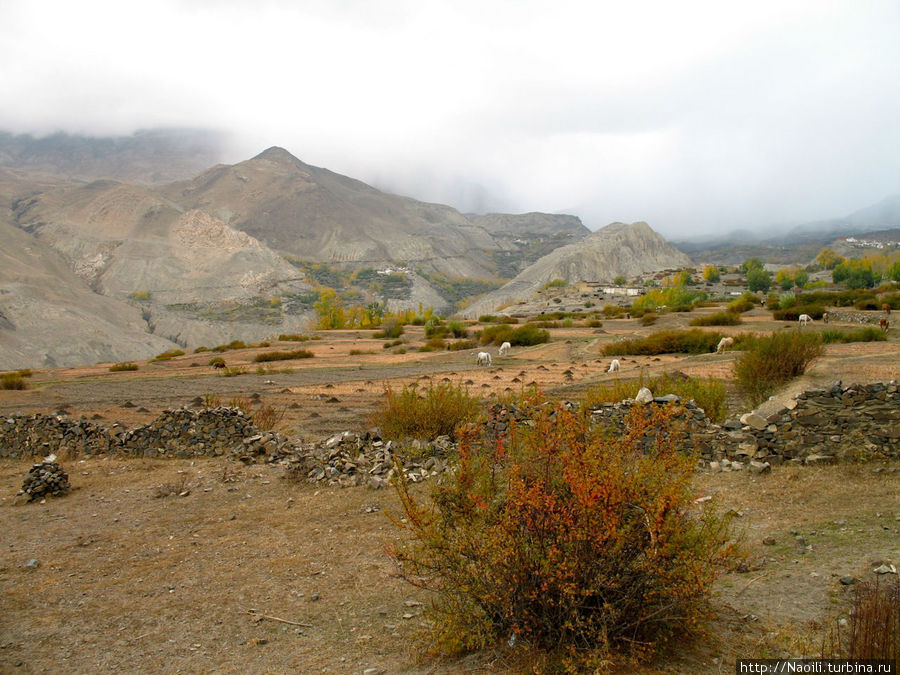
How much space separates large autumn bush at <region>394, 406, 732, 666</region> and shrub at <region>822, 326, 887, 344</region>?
28852mm

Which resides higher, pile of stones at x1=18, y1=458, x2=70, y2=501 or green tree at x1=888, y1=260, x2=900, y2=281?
green tree at x1=888, y1=260, x2=900, y2=281

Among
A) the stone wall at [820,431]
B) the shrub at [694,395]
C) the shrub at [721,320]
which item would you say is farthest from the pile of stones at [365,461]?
the shrub at [721,320]

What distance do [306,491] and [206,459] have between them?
3699 millimetres

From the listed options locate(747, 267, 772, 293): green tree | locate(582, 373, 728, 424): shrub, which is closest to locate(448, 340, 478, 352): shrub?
locate(582, 373, 728, 424): shrub

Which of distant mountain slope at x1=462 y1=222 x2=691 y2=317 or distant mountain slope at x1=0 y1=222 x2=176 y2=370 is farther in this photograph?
distant mountain slope at x1=462 y1=222 x2=691 y2=317

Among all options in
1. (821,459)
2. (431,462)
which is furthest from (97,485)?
(821,459)

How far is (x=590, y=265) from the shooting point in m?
174

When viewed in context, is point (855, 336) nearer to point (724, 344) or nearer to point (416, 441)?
point (724, 344)

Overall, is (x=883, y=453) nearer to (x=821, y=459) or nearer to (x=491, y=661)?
(x=821, y=459)

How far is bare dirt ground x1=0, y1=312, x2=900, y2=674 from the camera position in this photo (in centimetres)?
447

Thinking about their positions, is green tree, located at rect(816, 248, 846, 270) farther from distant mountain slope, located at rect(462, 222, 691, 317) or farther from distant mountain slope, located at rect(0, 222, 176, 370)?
distant mountain slope, located at rect(0, 222, 176, 370)

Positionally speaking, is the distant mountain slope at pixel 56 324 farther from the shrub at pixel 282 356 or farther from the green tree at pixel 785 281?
the green tree at pixel 785 281

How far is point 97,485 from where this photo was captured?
1081 cm

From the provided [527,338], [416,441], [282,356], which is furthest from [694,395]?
[282,356]
